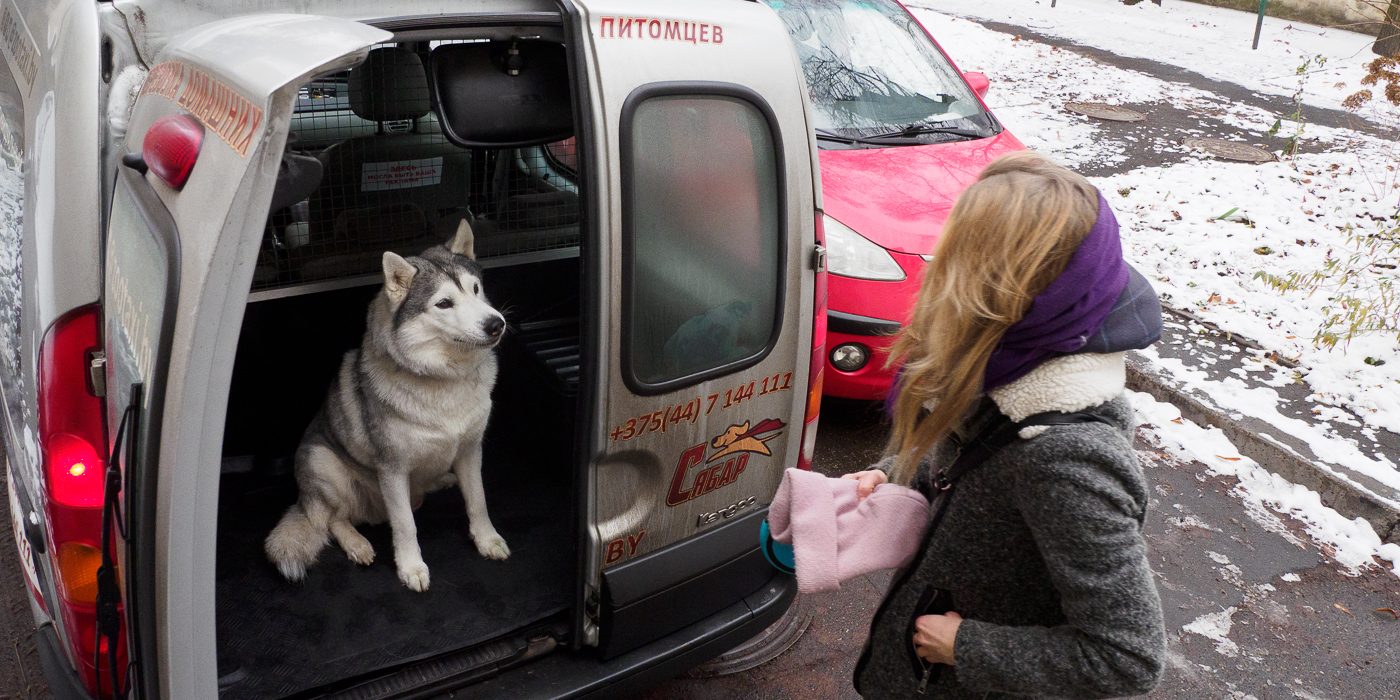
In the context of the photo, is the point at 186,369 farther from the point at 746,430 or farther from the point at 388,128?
the point at 388,128

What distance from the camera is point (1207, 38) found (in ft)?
48.2

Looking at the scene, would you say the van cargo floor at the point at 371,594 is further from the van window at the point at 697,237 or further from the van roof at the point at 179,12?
the van roof at the point at 179,12

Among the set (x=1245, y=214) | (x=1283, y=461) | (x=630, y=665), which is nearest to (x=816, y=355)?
(x=630, y=665)

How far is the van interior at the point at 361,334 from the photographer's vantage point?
2.71 m

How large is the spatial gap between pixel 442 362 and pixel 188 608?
1.35 meters

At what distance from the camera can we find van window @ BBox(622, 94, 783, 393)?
2.25 metres

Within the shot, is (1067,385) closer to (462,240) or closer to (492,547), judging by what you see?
(462,240)

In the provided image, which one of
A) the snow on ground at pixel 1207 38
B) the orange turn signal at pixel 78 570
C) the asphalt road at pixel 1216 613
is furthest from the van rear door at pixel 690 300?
the snow on ground at pixel 1207 38

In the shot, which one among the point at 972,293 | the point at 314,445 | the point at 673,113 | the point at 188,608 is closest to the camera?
the point at 972,293

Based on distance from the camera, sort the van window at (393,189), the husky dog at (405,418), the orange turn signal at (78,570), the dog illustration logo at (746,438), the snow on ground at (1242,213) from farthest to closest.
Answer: the snow on ground at (1242,213), the van window at (393,189), the husky dog at (405,418), the dog illustration logo at (746,438), the orange turn signal at (78,570)

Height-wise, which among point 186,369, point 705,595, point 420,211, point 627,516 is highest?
point 186,369

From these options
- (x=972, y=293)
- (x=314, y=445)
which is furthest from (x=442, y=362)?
(x=972, y=293)

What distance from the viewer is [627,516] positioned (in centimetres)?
252

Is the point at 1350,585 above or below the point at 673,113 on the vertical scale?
below
